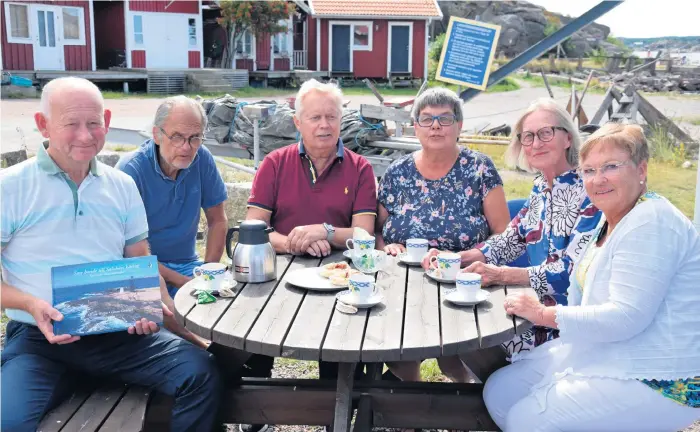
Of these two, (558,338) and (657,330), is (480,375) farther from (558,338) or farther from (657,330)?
(657,330)

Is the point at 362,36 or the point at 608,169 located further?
the point at 362,36

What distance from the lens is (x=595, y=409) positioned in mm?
2209

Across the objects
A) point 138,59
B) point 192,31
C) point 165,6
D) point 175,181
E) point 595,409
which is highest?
point 165,6

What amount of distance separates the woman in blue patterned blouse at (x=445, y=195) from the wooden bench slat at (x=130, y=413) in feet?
4.18

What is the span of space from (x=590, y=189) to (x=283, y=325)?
115cm

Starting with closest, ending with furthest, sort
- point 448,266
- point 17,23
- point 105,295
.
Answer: point 105,295 → point 448,266 → point 17,23

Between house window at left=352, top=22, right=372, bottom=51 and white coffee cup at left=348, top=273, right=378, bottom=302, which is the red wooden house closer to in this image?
house window at left=352, top=22, right=372, bottom=51

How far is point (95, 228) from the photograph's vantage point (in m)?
2.66

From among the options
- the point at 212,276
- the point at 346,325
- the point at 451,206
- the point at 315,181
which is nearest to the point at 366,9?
the point at 315,181

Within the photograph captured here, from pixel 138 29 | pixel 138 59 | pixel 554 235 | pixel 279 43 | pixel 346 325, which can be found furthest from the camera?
pixel 279 43

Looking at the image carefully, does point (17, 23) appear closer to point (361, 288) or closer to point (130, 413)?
point (130, 413)

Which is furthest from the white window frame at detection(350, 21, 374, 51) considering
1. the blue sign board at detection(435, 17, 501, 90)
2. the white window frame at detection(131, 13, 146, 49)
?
the blue sign board at detection(435, 17, 501, 90)

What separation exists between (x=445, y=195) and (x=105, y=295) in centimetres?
168

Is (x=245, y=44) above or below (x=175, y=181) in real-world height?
above
